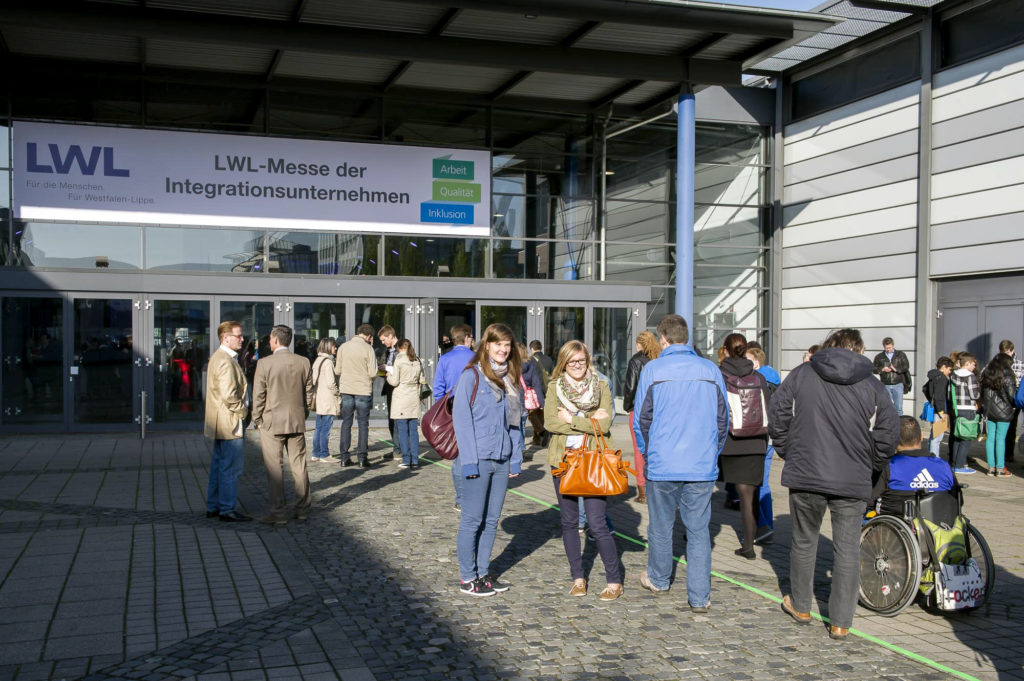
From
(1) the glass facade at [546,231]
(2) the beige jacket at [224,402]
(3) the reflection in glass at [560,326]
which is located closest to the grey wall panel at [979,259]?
(1) the glass facade at [546,231]

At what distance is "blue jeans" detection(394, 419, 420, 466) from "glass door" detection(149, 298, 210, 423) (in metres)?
5.90

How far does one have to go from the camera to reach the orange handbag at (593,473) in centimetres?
626

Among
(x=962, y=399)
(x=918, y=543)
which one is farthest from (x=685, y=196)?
(x=918, y=543)

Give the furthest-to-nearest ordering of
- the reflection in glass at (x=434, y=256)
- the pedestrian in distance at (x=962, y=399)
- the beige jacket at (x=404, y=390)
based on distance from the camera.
A: the reflection in glass at (x=434, y=256)
the pedestrian in distance at (x=962, y=399)
the beige jacket at (x=404, y=390)

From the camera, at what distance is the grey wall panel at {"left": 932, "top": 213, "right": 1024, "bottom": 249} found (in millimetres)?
17250

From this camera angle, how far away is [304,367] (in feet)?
29.8

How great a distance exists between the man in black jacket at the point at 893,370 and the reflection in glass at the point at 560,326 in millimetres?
5811

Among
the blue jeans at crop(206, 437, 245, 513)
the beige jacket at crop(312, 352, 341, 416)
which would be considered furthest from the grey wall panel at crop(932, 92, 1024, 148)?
the blue jeans at crop(206, 437, 245, 513)

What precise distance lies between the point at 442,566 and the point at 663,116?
1452 centimetres

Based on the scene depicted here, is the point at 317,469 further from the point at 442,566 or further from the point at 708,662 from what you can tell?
the point at 708,662

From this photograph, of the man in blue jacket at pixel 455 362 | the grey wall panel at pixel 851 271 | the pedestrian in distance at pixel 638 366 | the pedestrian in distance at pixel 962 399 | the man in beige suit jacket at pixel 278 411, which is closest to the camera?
the man in beige suit jacket at pixel 278 411

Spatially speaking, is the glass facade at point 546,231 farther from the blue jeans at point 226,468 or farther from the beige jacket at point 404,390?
the blue jeans at point 226,468

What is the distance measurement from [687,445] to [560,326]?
535 inches

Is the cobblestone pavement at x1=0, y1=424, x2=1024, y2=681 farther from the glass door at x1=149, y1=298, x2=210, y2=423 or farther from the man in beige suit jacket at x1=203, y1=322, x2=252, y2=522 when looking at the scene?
the glass door at x1=149, y1=298, x2=210, y2=423
